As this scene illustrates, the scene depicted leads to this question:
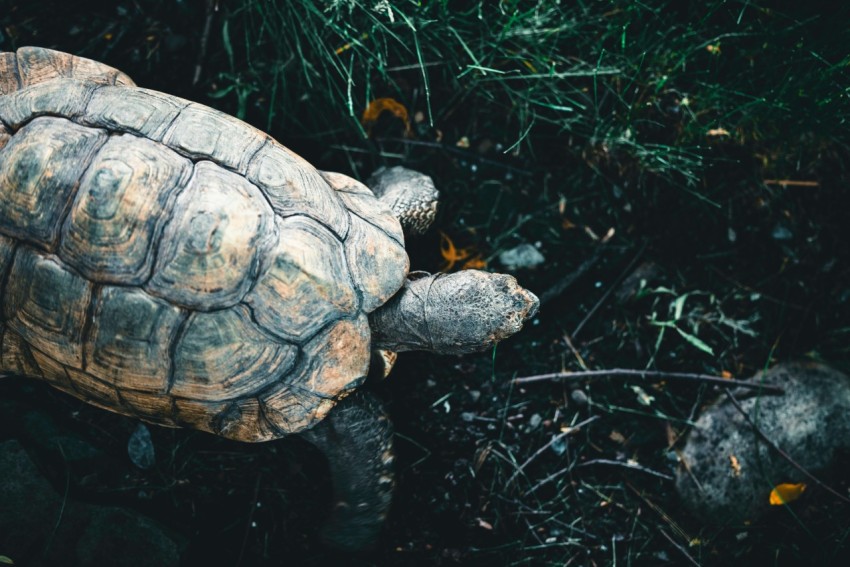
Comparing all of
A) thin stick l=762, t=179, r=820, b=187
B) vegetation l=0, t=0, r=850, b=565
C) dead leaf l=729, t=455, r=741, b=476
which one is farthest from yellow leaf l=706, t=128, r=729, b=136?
dead leaf l=729, t=455, r=741, b=476

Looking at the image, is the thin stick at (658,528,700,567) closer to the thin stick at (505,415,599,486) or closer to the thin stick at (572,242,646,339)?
the thin stick at (505,415,599,486)

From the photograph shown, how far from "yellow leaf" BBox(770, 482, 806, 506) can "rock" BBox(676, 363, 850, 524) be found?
2 cm

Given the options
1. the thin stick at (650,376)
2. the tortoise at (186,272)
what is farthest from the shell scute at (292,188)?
the thin stick at (650,376)

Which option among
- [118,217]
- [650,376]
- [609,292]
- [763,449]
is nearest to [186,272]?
[118,217]

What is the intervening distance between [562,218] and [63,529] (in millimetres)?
2581

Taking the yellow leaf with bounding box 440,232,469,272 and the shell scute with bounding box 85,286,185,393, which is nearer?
the shell scute with bounding box 85,286,185,393

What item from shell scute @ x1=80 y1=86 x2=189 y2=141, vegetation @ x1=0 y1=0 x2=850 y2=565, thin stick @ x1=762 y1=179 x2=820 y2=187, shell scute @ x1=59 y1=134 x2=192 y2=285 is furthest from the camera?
thin stick @ x1=762 y1=179 x2=820 y2=187

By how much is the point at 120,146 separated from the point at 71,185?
202 mm

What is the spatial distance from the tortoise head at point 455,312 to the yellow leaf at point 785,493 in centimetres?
156

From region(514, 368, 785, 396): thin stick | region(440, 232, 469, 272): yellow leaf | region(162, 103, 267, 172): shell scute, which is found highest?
region(162, 103, 267, 172): shell scute

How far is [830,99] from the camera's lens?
262 cm

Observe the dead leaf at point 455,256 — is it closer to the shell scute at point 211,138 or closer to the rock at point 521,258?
the rock at point 521,258

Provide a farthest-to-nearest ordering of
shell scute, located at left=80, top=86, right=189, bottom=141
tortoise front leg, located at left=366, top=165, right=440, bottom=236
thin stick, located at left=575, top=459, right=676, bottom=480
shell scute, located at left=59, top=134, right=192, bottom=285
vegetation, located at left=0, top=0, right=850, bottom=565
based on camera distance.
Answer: thin stick, located at left=575, top=459, right=676, bottom=480, vegetation, located at left=0, top=0, right=850, bottom=565, tortoise front leg, located at left=366, top=165, right=440, bottom=236, shell scute, located at left=80, top=86, right=189, bottom=141, shell scute, located at left=59, top=134, right=192, bottom=285

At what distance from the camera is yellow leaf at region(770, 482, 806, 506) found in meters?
2.79
